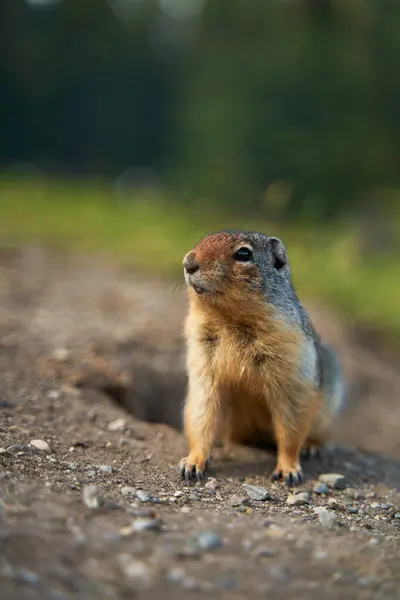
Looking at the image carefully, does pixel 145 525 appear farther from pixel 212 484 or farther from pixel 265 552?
pixel 212 484

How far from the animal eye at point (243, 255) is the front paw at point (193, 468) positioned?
107 centimetres

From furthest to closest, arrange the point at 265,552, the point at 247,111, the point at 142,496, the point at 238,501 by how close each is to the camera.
→ the point at 247,111 → the point at 238,501 → the point at 142,496 → the point at 265,552

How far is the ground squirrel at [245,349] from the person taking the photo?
4.00 m

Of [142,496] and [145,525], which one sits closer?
[145,525]

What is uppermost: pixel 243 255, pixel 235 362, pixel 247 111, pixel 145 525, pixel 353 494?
pixel 247 111

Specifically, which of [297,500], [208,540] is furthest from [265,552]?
[297,500]

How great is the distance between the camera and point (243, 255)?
4125 mm

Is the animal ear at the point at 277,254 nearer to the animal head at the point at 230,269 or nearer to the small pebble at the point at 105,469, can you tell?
the animal head at the point at 230,269

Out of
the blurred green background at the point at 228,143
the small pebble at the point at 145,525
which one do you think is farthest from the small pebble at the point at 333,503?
the blurred green background at the point at 228,143

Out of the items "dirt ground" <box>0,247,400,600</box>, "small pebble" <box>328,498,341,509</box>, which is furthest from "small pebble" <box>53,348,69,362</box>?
"small pebble" <box>328,498,341,509</box>

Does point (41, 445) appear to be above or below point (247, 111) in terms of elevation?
below

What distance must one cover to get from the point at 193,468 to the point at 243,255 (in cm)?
113

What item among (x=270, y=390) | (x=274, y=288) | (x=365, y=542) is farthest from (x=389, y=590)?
(x=274, y=288)

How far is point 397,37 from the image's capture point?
46.8 feet
